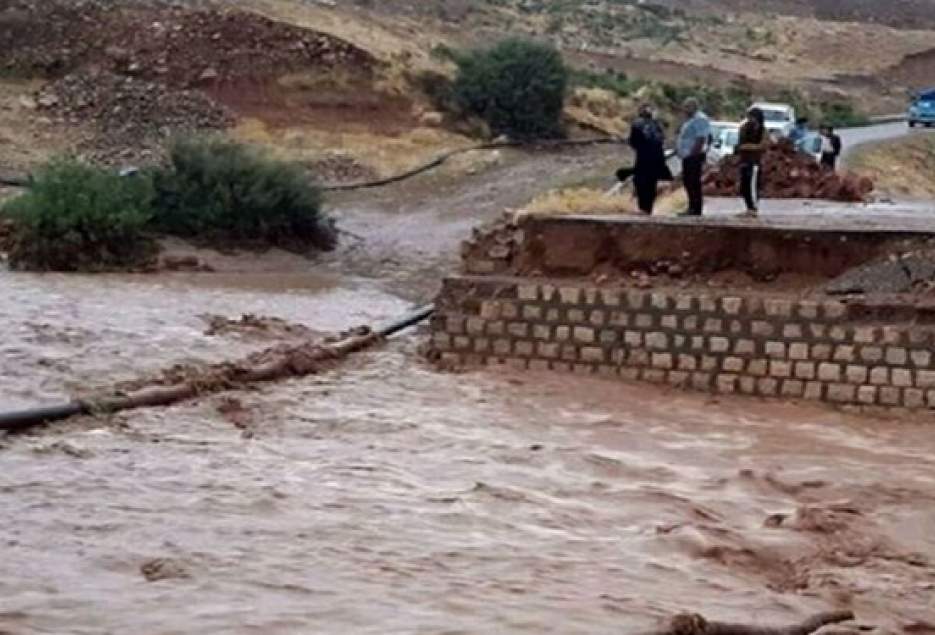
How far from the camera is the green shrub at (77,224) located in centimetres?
3058

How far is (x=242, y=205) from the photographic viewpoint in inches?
1340

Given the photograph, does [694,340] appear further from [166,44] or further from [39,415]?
[166,44]

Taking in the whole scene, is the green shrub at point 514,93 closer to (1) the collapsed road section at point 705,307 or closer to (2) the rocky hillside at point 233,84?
(2) the rocky hillside at point 233,84

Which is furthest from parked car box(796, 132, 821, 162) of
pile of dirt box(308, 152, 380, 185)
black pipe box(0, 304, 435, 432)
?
black pipe box(0, 304, 435, 432)

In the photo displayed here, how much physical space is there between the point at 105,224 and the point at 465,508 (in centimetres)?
1906

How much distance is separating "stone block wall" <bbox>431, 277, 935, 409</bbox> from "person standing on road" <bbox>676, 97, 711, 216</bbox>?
3.10m

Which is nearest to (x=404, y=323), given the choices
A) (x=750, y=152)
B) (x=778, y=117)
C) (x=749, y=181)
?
(x=749, y=181)

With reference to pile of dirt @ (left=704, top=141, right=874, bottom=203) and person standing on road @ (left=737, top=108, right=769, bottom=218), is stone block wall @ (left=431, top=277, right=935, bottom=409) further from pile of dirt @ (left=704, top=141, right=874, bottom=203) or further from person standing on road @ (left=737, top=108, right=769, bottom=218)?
pile of dirt @ (left=704, top=141, right=874, bottom=203)

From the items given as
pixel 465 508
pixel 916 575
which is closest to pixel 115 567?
pixel 465 508

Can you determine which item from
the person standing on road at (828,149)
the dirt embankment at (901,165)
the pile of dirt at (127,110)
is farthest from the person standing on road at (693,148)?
the pile of dirt at (127,110)

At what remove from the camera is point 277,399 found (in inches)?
702

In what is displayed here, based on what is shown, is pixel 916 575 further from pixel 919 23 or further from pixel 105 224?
pixel 919 23

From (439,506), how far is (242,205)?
21.4m

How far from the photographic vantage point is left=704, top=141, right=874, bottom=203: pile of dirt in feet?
98.7
